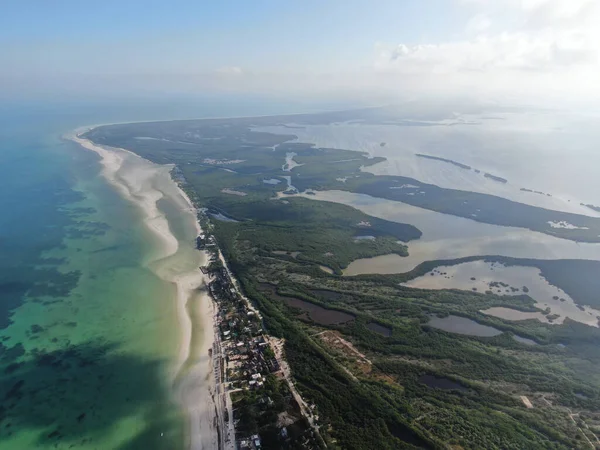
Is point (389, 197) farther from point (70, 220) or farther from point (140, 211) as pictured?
point (70, 220)

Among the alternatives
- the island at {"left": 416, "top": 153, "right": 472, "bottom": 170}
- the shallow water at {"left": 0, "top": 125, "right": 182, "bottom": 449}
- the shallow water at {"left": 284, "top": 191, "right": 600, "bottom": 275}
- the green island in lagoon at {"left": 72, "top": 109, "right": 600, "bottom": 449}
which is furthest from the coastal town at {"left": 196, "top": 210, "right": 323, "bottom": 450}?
A: the island at {"left": 416, "top": 153, "right": 472, "bottom": 170}

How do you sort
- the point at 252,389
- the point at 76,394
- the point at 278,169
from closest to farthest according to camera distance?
1. the point at 252,389
2. the point at 76,394
3. the point at 278,169

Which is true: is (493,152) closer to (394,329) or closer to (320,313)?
(394,329)

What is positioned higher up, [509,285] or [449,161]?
[449,161]

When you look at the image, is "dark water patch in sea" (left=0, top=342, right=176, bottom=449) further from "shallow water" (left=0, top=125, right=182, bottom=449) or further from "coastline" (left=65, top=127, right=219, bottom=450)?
"coastline" (left=65, top=127, right=219, bottom=450)

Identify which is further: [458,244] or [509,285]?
[458,244]

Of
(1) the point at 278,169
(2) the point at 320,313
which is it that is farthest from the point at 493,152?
(2) the point at 320,313

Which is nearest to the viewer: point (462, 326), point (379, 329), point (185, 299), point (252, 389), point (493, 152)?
point (252, 389)
